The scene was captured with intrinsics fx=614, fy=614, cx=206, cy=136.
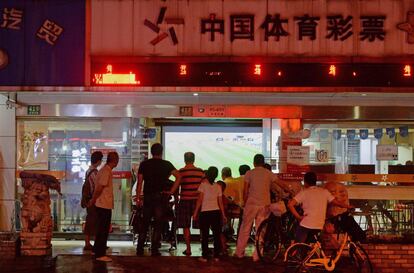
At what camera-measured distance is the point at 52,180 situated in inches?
399

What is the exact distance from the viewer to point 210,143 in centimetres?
1334

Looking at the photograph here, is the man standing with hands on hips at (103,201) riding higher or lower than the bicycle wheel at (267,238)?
higher

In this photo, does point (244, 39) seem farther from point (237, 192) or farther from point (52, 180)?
point (52, 180)

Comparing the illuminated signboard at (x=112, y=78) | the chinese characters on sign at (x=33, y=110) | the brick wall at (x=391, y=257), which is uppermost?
the illuminated signboard at (x=112, y=78)

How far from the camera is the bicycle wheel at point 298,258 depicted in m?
9.12

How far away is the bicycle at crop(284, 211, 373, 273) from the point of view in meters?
9.09

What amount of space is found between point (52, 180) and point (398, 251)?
19.2 feet

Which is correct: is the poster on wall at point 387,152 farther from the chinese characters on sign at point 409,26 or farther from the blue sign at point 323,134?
the chinese characters on sign at point 409,26

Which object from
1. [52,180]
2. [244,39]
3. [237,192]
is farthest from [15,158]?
[244,39]

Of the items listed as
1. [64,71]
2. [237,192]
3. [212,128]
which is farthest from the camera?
[212,128]

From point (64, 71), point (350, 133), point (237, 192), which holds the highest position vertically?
point (64, 71)

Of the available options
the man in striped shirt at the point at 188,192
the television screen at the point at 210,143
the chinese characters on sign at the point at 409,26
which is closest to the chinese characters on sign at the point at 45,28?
the man in striped shirt at the point at 188,192

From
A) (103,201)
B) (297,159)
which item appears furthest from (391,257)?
(103,201)

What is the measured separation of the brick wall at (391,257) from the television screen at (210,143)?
390cm
